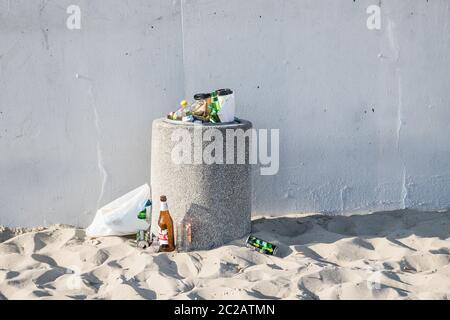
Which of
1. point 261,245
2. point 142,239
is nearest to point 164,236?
point 142,239

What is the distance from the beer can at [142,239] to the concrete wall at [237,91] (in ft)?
1.69

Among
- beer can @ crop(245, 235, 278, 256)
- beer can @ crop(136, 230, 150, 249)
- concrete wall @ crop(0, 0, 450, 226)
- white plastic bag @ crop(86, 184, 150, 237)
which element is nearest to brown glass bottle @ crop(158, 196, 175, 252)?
beer can @ crop(136, 230, 150, 249)

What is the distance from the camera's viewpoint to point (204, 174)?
525 centimetres

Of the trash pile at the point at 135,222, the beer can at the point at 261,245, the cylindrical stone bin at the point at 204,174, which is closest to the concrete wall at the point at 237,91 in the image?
the trash pile at the point at 135,222

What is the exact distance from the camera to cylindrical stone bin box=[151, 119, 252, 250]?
5.23 meters

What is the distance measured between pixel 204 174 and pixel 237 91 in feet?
2.93

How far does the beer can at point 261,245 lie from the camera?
526cm

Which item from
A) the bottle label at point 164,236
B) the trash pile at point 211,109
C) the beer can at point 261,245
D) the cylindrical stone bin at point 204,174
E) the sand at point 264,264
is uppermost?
the trash pile at point 211,109

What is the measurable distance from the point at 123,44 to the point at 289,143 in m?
1.47

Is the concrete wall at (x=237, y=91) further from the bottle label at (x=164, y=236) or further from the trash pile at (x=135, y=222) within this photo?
the bottle label at (x=164, y=236)

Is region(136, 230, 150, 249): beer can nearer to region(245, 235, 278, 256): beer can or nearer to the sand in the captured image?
the sand

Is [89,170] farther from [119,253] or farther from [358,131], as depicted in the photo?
[358,131]

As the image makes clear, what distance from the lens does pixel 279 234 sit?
5680mm

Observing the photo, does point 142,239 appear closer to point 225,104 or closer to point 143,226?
point 143,226
